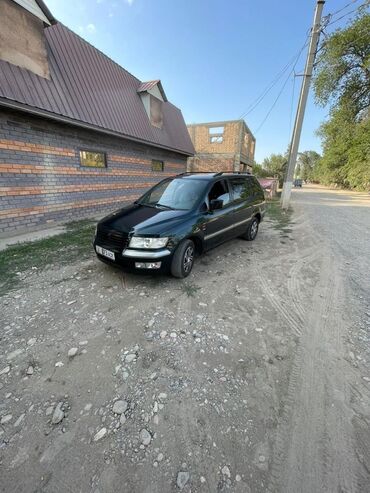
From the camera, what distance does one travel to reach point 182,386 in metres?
1.97

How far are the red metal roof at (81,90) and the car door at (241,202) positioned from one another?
4970 mm

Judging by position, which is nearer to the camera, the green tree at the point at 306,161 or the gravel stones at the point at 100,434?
the gravel stones at the point at 100,434

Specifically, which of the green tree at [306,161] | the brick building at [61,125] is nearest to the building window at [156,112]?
the brick building at [61,125]

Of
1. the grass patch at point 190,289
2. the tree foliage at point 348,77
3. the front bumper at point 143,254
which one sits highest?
the tree foliage at point 348,77

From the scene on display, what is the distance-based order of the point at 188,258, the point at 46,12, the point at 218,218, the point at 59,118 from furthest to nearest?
the point at 59,118
the point at 46,12
the point at 218,218
the point at 188,258

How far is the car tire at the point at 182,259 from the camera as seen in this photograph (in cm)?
358

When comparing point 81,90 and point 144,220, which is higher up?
point 81,90

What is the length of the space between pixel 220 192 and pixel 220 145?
18.4 metres

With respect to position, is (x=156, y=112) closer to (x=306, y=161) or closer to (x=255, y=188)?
(x=255, y=188)

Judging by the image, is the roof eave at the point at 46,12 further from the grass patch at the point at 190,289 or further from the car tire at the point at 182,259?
the grass patch at the point at 190,289

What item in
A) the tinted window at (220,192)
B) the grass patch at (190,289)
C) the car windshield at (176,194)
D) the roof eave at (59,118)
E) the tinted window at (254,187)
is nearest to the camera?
the grass patch at (190,289)

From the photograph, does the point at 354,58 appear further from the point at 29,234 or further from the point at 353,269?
the point at 29,234

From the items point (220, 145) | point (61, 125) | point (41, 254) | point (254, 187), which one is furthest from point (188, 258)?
point (220, 145)

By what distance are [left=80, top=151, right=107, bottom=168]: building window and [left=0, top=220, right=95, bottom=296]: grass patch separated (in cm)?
294
